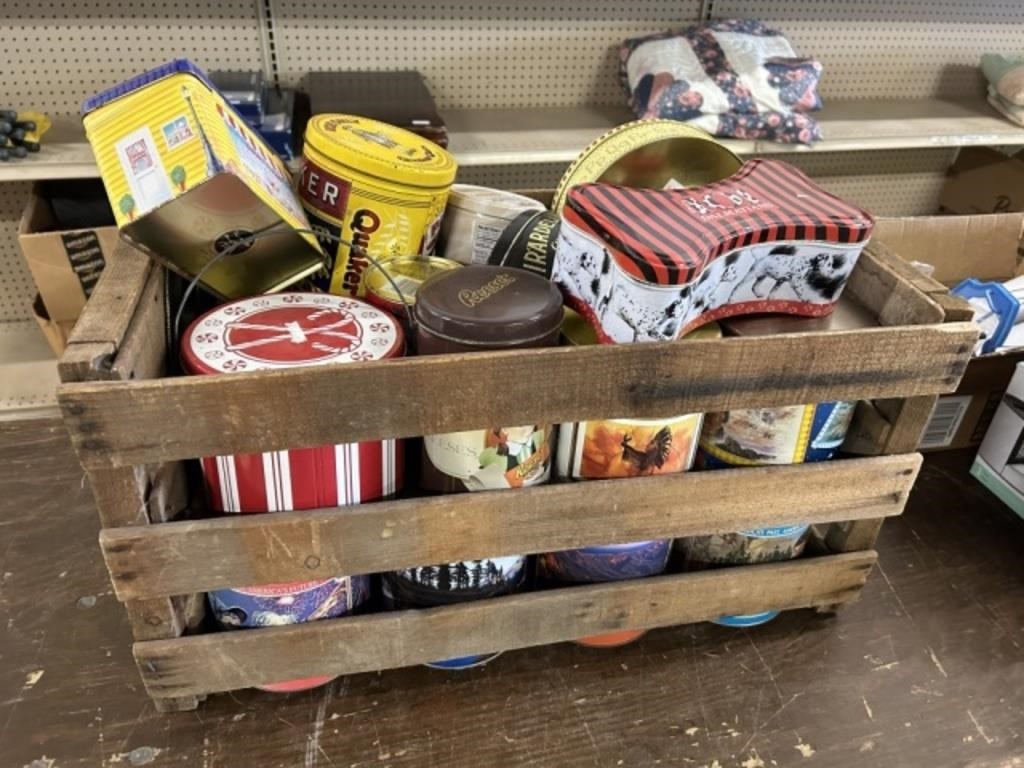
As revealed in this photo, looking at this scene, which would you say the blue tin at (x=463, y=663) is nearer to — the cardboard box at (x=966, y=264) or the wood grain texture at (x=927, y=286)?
the wood grain texture at (x=927, y=286)

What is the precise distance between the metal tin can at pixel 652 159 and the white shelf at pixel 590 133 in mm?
675

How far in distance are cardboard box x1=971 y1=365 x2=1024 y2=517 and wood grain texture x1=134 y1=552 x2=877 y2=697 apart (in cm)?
36

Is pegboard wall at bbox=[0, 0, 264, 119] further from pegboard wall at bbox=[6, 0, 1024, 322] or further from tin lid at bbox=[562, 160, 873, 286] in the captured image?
tin lid at bbox=[562, 160, 873, 286]

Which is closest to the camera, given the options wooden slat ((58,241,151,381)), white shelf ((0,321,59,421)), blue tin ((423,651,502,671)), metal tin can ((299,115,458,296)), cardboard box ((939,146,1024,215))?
wooden slat ((58,241,151,381))

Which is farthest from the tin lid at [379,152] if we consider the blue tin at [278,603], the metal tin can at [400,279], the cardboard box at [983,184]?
the cardboard box at [983,184]

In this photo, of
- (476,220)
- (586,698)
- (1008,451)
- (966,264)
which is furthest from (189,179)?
(966,264)

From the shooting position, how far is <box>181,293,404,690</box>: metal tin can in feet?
2.76

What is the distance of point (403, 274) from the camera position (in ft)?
3.28

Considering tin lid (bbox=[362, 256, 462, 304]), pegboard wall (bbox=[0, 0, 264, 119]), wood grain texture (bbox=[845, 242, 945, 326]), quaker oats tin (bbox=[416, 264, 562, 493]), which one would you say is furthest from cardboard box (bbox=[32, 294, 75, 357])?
wood grain texture (bbox=[845, 242, 945, 326])

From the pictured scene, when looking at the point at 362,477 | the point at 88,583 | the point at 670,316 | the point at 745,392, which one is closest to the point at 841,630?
the point at 745,392

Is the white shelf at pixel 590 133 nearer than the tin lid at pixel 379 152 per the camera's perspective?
No

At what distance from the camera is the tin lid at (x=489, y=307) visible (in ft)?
2.73

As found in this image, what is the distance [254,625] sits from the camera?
37.6 inches

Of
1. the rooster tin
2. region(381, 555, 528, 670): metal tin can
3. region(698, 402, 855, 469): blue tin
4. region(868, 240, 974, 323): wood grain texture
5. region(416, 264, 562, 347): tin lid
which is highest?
the rooster tin
